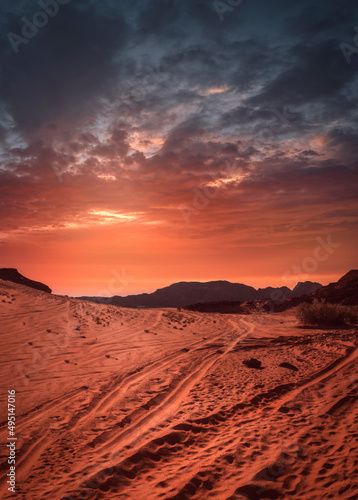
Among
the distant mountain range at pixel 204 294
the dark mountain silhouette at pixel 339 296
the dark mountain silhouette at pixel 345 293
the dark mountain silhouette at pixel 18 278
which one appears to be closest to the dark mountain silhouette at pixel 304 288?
the distant mountain range at pixel 204 294

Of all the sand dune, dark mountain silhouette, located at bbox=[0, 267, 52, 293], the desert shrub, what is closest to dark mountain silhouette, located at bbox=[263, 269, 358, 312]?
Result: the desert shrub

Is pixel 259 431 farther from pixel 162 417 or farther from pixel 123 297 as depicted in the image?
pixel 123 297

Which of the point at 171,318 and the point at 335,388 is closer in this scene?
the point at 335,388

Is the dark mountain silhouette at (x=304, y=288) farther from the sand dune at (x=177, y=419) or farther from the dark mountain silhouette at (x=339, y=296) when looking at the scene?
the sand dune at (x=177, y=419)

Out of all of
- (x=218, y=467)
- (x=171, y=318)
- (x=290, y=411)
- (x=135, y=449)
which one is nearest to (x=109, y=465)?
(x=135, y=449)

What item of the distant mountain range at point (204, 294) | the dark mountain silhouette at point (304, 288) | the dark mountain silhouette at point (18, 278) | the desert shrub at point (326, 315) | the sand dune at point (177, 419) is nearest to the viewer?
the sand dune at point (177, 419)

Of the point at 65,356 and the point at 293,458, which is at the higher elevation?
the point at 65,356

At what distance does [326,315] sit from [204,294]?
181 feet

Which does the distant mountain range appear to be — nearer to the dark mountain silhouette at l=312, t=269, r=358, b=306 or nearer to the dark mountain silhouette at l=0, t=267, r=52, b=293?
the dark mountain silhouette at l=0, t=267, r=52, b=293

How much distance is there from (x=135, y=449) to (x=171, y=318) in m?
13.6

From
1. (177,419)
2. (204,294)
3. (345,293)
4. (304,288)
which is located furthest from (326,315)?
(304,288)

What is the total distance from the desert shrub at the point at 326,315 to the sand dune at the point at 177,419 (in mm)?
6410

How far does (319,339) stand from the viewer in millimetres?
12172

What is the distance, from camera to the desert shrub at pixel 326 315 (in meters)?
17.1
